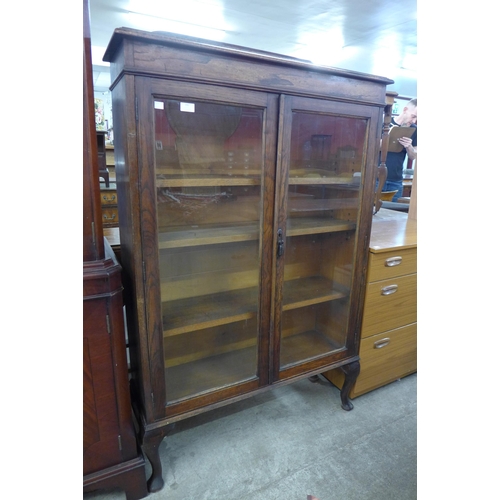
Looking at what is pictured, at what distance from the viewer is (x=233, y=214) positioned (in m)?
1.35

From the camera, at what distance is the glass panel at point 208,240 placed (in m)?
1.17

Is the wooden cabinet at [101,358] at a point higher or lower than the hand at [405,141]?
lower

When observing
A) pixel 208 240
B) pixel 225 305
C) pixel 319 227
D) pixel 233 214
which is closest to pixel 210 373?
pixel 225 305

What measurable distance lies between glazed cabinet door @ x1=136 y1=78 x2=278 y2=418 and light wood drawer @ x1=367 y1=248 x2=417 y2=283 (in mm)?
556

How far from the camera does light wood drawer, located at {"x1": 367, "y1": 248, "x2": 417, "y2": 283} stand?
1.59 m

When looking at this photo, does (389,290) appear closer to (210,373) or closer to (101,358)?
(210,373)

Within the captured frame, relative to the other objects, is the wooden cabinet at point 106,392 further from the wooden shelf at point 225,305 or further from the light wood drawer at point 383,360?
the light wood drawer at point 383,360

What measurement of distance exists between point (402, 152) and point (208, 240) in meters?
2.10

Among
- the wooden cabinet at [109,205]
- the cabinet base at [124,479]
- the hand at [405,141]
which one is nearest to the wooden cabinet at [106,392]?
the cabinet base at [124,479]

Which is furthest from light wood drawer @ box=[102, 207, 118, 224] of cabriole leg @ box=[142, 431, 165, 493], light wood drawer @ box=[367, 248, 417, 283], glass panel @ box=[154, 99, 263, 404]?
light wood drawer @ box=[367, 248, 417, 283]
